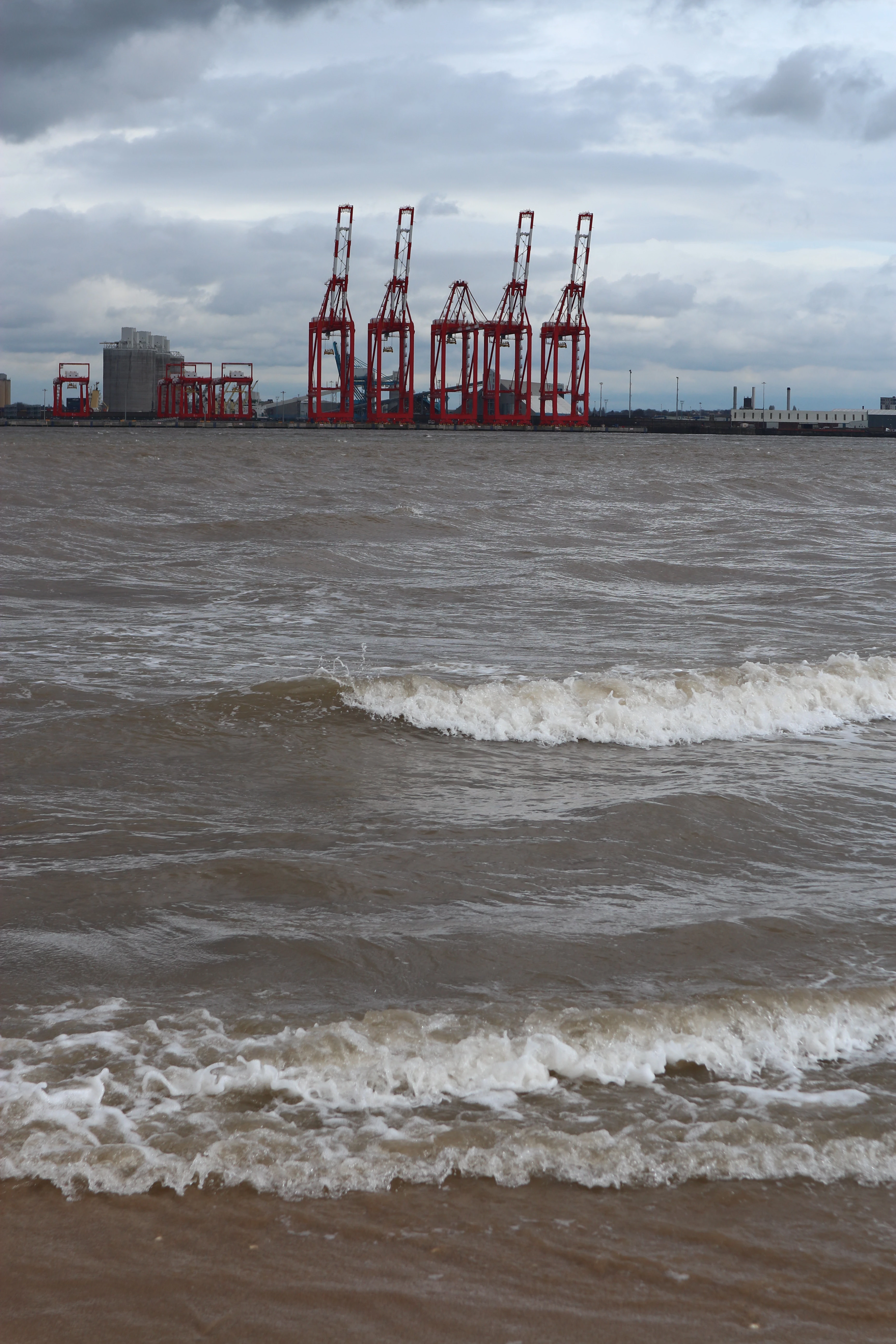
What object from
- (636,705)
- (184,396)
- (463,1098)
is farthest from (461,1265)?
(184,396)

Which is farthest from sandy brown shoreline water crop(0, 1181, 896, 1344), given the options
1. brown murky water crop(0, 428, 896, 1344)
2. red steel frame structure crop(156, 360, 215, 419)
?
red steel frame structure crop(156, 360, 215, 419)

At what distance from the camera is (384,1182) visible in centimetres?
212

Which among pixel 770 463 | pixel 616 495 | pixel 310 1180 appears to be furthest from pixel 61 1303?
pixel 770 463

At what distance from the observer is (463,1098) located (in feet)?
7.93

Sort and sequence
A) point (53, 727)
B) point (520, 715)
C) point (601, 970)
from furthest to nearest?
point (520, 715) < point (53, 727) < point (601, 970)

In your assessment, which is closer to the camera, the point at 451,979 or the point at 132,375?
the point at 451,979

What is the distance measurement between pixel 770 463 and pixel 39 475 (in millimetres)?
29141

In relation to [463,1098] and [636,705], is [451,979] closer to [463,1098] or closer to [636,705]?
[463,1098]

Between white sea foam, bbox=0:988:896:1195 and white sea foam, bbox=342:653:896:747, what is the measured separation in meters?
3.20

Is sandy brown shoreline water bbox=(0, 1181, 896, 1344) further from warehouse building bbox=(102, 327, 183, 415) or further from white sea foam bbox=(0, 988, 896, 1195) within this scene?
warehouse building bbox=(102, 327, 183, 415)

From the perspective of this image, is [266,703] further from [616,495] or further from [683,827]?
[616,495]

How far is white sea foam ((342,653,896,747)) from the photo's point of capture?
19.7ft

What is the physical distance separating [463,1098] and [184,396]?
9158cm

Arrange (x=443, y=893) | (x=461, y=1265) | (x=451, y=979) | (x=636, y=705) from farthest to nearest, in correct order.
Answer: (x=636, y=705) → (x=443, y=893) → (x=451, y=979) → (x=461, y=1265)
